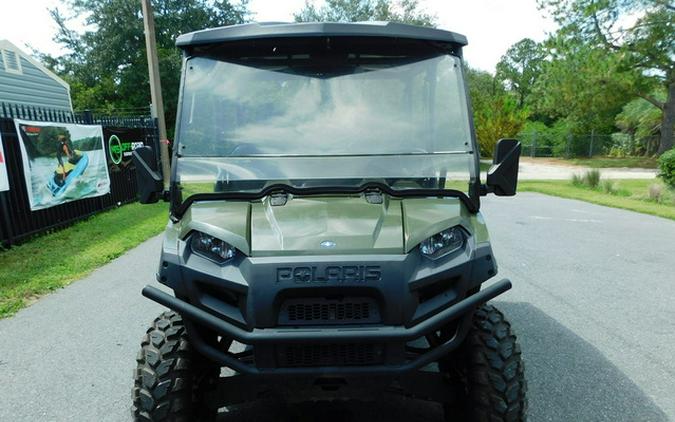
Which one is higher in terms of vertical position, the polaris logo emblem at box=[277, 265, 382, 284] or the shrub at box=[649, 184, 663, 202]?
the polaris logo emblem at box=[277, 265, 382, 284]

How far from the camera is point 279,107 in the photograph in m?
2.63

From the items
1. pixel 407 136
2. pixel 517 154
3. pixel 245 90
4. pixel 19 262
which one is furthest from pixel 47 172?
pixel 517 154

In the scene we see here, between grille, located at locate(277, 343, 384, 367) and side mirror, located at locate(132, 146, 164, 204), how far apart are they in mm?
1325

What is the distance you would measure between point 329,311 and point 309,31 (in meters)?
1.51

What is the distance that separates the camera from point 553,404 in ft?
9.60

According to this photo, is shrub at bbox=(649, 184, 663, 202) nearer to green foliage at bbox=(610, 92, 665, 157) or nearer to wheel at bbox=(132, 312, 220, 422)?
wheel at bbox=(132, 312, 220, 422)

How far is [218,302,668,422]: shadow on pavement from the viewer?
2.80 meters

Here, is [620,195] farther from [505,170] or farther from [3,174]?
[3,174]

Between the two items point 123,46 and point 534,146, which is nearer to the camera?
point 123,46

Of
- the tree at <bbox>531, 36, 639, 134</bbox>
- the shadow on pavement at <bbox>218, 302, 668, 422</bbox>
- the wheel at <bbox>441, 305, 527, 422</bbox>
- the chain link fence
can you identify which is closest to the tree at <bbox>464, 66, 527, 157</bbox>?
the tree at <bbox>531, 36, 639, 134</bbox>

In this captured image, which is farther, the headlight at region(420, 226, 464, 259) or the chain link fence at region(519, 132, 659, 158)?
the chain link fence at region(519, 132, 659, 158)

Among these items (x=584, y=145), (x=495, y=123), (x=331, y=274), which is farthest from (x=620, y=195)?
(x=584, y=145)

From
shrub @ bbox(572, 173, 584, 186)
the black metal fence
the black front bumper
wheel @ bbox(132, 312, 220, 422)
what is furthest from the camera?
shrub @ bbox(572, 173, 584, 186)

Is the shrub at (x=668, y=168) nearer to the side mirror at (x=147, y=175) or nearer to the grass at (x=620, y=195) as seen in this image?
the grass at (x=620, y=195)
